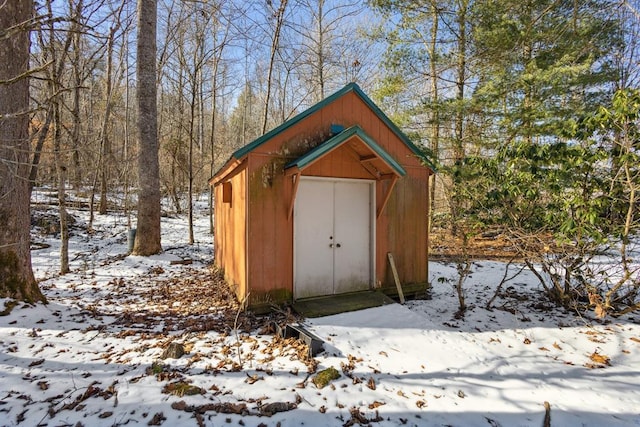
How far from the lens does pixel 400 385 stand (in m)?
3.44

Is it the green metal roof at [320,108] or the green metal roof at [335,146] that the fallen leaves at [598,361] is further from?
the green metal roof at [320,108]

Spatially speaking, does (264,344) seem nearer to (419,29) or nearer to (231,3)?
(231,3)

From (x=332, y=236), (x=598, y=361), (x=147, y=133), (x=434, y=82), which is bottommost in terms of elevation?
(x=598, y=361)

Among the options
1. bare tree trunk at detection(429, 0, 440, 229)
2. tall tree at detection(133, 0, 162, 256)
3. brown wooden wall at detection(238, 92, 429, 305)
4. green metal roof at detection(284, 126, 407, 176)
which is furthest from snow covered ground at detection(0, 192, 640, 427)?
bare tree trunk at detection(429, 0, 440, 229)

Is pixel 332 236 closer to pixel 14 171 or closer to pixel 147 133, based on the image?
pixel 14 171

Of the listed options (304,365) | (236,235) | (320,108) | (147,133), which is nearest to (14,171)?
(236,235)

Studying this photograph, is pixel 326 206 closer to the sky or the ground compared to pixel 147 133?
closer to the ground

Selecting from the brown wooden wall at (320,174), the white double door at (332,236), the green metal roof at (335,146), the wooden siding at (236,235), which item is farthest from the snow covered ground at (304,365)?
the green metal roof at (335,146)

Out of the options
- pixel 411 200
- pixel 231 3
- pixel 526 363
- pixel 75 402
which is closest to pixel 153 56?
pixel 231 3

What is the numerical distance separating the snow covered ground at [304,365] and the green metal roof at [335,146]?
2549 millimetres

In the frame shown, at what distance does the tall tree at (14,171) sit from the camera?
4406mm

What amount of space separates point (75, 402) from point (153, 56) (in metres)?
8.96

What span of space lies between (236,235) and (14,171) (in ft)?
11.0

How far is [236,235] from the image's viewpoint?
5719mm
